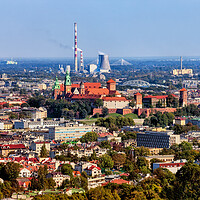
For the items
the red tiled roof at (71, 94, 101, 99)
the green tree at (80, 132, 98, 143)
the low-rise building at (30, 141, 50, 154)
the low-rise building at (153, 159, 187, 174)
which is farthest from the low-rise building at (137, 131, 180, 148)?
the red tiled roof at (71, 94, 101, 99)

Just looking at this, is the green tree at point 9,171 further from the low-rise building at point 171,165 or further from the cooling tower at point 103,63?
the cooling tower at point 103,63

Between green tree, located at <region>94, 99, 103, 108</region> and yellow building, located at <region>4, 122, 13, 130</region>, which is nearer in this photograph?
yellow building, located at <region>4, 122, 13, 130</region>

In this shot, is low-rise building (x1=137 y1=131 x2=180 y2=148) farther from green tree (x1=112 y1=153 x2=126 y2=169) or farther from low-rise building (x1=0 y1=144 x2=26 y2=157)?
green tree (x1=112 y1=153 x2=126 y2=169)

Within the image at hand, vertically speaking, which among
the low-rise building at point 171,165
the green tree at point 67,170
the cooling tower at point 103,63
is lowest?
the cooling tower at point 103,63

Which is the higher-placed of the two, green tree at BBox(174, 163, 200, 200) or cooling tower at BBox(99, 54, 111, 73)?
green tree at BBox(174, 163, 200, 200)

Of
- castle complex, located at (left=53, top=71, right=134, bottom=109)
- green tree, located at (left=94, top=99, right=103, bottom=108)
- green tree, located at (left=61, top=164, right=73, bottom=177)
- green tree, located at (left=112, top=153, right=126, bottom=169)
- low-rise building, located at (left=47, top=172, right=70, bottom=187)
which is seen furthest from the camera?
castle complex, located at (left=53, top=71, right=134, bottom=109)

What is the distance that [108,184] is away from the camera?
100ft

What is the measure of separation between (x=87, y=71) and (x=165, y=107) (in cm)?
10026

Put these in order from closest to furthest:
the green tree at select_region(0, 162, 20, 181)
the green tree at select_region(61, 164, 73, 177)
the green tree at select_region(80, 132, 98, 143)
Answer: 1. the green tree at select_region(0, 162, 20, 181)
2. the green tree at select_region(61, 164, 73, 177)
3. the green tree at select_region(80, 132, 98, 143)

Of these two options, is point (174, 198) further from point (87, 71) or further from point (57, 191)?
point (87, 71)

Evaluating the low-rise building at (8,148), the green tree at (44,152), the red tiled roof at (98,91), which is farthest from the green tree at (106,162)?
the red tiled roof at (98,91)

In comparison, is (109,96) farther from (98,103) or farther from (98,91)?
(98,103)

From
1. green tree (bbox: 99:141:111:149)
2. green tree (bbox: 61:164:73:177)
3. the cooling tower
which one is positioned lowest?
the cooling tower

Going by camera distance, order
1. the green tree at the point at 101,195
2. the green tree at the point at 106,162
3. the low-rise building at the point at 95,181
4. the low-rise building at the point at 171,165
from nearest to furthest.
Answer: the green tree at the point at 101,195, the low-rise building at the point at 95,181, the low-rise building at the point at 171,165, the green tree at the point at 106,162
